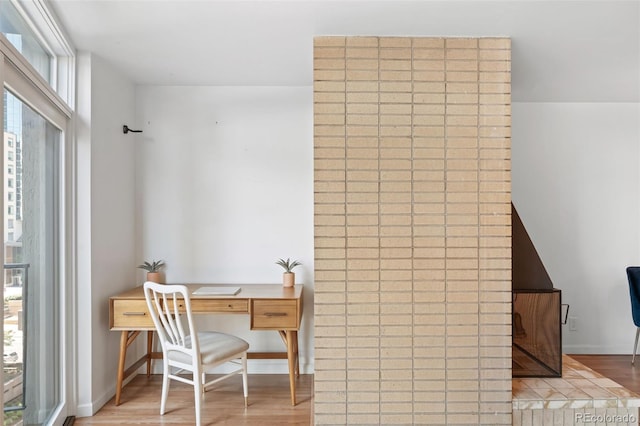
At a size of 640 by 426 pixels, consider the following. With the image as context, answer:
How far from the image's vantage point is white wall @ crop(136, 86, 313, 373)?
3.27 metres

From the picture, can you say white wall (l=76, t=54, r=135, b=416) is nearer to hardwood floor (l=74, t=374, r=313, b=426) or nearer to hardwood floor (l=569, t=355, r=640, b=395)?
hardwood floor (l=74, t=374, r=313, b=426)

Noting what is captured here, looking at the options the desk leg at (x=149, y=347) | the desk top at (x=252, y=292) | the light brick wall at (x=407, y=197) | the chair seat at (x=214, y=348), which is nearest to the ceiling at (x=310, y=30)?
the light brick wall at (x=407, y=197)

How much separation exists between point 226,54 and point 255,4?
2.09ft

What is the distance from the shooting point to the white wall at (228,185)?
327 cm

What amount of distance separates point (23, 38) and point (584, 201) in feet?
13.3

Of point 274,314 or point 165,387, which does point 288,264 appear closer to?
point 274,314

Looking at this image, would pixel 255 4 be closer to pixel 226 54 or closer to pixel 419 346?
pixel 226 54

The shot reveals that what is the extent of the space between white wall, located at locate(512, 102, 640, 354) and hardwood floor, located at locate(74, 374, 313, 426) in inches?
91.8

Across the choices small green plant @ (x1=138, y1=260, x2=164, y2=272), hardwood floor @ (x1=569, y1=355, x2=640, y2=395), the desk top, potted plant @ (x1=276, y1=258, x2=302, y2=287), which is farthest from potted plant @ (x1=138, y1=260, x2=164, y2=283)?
hardwood floor @ (x1=569, y1=355, x2=640, y2=395)

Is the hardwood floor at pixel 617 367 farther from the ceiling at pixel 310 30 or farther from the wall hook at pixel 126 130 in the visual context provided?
the wall hook at pixel 126 130

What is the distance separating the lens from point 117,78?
2963mm

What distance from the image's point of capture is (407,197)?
2186mm

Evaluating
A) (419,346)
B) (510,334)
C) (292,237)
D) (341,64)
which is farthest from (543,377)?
(341,64)

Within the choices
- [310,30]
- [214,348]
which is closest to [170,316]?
[214,348]
